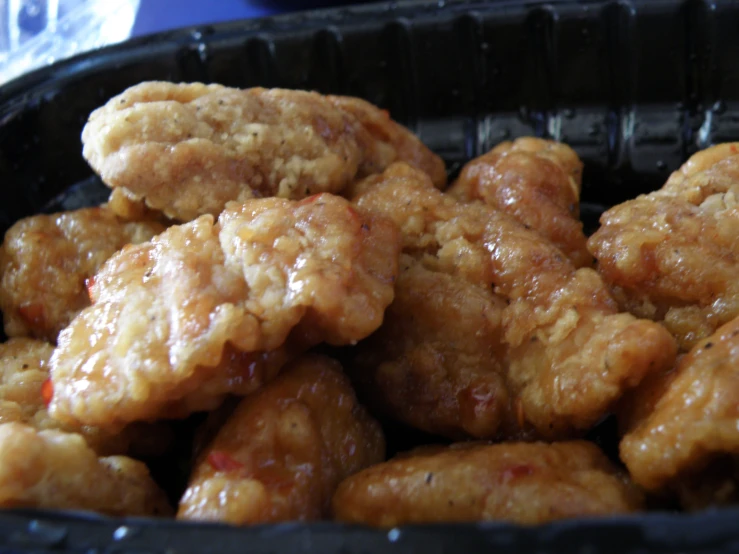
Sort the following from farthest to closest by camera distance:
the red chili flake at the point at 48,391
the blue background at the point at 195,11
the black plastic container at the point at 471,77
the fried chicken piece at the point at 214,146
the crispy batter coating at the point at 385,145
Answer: the blue background at the point at 195,11 → the black plastic container at the point at 471,77 → the crispy batter coating at the point at 385,145 → the fried chicken piece at the point at 214,146 → the red chili flake at the point at 48,391

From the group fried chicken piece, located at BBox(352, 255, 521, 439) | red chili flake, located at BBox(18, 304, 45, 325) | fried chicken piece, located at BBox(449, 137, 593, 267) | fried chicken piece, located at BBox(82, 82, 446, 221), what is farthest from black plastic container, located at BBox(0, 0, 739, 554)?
fried chicken piece, located at BBox(352, 255, 521, 439)

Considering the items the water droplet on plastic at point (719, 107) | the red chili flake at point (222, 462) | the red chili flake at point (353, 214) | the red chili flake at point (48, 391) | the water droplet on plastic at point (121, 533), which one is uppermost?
the red chili flake at point (353, 214)

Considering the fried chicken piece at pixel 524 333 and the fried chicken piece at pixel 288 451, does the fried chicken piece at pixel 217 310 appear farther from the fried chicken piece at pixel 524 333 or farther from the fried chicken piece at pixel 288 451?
the fried chicken piece at pixel 524 333

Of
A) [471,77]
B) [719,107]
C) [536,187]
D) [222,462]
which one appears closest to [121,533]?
[222,462]

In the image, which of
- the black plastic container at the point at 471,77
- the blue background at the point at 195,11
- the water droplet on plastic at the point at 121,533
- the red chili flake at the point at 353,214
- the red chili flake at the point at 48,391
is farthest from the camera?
the blue background at the point at 195,11

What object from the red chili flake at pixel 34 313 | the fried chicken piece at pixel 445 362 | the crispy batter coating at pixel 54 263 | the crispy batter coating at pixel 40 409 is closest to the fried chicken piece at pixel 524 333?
the fried chicken piece at pixel 445 362

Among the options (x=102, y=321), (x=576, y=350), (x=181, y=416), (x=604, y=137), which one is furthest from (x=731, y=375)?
(x=604, y=137)

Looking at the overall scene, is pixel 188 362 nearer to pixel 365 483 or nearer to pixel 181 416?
pixel 181 416
